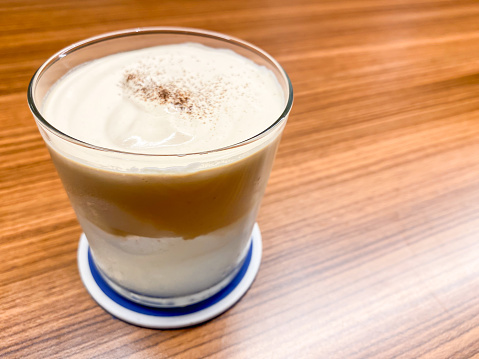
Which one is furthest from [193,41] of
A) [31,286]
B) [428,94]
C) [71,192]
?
[428,94]

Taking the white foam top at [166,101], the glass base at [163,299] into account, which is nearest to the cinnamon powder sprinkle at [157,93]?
the white foam top at [166,101]

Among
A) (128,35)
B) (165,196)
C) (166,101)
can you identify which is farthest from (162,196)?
(128,35)

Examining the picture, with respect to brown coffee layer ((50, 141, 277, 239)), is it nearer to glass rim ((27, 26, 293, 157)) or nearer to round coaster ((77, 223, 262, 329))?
glass rim ((27, 26, 293, 157))

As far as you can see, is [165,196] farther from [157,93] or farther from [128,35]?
[128,35]

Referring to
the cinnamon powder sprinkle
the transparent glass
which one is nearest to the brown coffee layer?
the transparent glass

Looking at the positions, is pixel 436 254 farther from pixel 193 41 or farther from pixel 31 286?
pixel 31 286

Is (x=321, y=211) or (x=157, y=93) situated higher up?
(x=157, y=93)

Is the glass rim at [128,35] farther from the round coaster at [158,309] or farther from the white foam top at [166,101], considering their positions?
the round coaster at [158,309]
